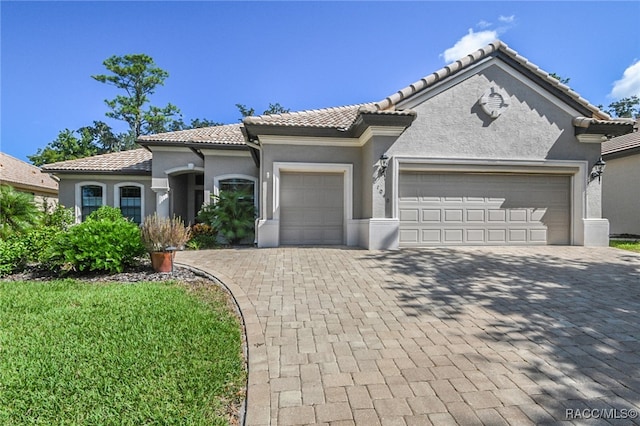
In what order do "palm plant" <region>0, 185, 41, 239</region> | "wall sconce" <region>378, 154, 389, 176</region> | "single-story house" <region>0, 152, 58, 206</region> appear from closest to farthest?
"palm plant" <region>0, 185, 41, 239</region>, "wall sconce" <region>378, 154, 389, 176</region>, "single-story house" <region>0, 152, 58, 206</region>

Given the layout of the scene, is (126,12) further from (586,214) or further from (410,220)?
(586,214)

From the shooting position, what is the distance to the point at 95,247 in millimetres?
6094

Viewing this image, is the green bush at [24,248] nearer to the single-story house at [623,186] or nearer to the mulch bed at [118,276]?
the mulch bed at [118,276]

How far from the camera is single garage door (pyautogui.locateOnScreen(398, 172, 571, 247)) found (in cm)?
941

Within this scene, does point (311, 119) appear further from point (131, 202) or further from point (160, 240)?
point (131, 202)

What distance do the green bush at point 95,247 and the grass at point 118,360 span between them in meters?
1.32

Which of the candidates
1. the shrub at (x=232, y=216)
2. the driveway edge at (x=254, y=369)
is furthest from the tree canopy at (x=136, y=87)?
the driveway edge at (x=254, y=369)

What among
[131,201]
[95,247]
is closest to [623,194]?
[95,247]

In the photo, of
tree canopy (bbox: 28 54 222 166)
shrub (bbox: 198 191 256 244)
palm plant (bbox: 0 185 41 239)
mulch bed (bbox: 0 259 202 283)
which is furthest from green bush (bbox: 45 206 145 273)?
tree canopy (bbox: 28 54 222 166)

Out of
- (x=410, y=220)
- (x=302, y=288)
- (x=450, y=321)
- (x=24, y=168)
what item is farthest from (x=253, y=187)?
(x=24, y=168)

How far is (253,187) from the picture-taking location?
492 inches

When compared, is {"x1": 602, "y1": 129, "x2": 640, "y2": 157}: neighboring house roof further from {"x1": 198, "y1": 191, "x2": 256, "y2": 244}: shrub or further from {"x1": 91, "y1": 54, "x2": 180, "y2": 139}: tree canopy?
{"x1": 91, "y1": 54, "x2": 180, "y2": 139}: tree canopy

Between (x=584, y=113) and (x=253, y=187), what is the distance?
12.3 m

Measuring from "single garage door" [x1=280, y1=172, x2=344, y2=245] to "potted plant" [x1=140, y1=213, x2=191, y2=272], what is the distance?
4026 mm
